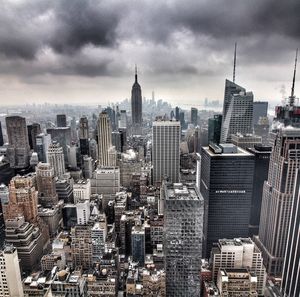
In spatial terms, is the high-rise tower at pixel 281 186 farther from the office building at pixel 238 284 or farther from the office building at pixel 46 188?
the office building at pixel 46 188

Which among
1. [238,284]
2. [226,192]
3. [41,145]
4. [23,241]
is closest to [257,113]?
[226,192]

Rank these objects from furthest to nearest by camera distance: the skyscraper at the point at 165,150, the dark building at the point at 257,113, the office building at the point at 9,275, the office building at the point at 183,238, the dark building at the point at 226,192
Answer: the skyscraper at the point at 165,150 < the dark building at the point at 257,113 < the dark building at the point at 226,192 < the office building at the point at 9,275 < the office building at the point at 183,238

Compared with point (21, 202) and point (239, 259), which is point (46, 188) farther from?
point (239, 259)

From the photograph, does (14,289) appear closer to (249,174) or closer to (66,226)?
(66,226)

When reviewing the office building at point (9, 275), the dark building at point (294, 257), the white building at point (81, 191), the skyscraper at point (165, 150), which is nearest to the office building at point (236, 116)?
the skyscraper at point (165, 150)

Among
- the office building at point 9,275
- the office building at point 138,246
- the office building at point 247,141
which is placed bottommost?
the office building at point 138,246

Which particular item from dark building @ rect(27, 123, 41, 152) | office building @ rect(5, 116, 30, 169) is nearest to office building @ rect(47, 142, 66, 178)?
office building @ rect(5, 116, 30, 169)
